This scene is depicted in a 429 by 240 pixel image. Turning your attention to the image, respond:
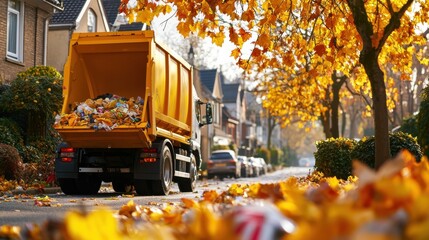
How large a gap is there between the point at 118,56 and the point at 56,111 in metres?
7.38

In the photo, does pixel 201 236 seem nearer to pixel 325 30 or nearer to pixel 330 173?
pixel 325 30

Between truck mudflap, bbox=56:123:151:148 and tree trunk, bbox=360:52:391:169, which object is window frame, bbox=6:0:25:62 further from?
tree trunk, bbox=360:52:391:169

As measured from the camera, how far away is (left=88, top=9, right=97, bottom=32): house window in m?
35.2

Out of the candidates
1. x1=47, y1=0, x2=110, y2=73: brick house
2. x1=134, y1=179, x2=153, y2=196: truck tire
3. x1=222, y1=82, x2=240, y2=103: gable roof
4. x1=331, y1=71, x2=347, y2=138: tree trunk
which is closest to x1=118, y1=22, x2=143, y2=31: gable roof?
x1=47, y1=0, x2=110, y2=73: brick house

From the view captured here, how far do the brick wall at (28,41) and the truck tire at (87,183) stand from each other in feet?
29.7

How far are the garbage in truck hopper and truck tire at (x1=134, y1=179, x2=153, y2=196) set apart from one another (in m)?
1.38

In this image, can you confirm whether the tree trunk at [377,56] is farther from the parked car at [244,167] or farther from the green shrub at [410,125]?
the parked car at [244,167]

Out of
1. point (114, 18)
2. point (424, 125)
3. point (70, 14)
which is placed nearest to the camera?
point (424, 125)

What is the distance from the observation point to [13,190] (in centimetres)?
1423

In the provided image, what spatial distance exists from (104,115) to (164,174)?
1.82m

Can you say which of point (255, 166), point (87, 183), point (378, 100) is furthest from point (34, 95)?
point (255, 166)

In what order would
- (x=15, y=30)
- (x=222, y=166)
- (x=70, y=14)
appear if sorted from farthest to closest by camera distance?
(x=222, y=166)
(x=70, y=14)
(x=15, y=30)

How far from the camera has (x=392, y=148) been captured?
13.8 metres

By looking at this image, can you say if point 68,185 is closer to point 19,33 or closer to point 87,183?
point 87,183
